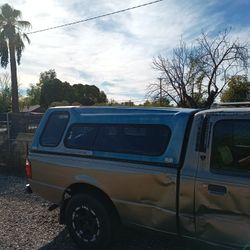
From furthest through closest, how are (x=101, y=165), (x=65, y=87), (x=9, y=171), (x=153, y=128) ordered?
(x=65, y=87), (x=9, y=171), (x=101, y=165), (x=153, y=128)

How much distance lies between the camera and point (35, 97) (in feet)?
304

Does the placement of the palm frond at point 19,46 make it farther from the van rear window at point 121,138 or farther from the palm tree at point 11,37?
the van rear window at point 121,138

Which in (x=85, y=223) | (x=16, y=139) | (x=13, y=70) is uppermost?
(x=13, y=70)

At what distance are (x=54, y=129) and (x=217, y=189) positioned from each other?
2501 mm

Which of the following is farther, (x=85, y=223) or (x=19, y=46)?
(x=19, y=46)

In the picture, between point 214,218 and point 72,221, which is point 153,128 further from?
point 72,221

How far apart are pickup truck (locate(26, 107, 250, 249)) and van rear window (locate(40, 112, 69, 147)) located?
0.01m

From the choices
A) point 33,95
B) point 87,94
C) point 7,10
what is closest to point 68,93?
point 87,94

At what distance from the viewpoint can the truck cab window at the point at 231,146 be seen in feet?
11.3

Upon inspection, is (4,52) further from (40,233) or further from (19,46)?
(40,233)

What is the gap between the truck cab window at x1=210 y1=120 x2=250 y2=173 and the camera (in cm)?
344

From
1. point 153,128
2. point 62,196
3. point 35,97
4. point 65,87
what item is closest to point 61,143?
point 62,196

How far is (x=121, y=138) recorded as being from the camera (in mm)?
4305

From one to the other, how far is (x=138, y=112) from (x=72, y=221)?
167cm
